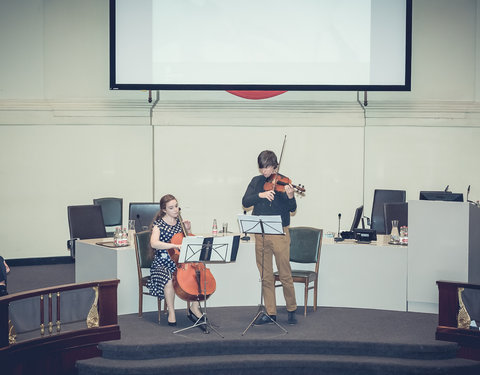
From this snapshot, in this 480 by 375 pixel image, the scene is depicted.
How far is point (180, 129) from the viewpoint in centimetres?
859

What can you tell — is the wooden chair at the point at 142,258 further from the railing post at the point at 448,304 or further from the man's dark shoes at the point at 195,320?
the railing post at the point at 448,304

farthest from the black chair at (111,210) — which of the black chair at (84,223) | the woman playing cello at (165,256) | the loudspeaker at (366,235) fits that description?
the loudspeaker at (366,235)

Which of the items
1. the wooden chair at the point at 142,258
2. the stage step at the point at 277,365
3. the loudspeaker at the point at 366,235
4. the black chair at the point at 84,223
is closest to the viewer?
the stage step at the point at 277,365

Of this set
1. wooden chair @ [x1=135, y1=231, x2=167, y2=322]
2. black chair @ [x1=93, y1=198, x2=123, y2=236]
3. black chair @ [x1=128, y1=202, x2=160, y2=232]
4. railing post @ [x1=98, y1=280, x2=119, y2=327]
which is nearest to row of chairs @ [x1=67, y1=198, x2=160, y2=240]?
black chair @ [x1=128, y1=202, x2=160, y2=232]

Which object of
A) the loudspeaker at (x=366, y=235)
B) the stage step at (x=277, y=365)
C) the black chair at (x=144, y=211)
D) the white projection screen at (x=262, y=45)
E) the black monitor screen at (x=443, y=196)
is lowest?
the stage step at (x=277, y=365)

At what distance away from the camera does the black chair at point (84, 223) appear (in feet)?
22.0

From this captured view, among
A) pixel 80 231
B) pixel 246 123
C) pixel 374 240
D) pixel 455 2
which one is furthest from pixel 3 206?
pixel 455 2

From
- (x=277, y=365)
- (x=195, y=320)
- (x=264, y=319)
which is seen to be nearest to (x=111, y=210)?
(x=195, y=320)

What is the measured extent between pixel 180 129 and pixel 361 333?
445 cm

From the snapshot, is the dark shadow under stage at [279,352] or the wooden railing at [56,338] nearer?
the wooden railing at [56,338]

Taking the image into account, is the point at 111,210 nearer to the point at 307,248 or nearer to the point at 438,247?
the point at 307,248

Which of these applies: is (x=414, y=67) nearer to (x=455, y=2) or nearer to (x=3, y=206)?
(x=455, y=2)

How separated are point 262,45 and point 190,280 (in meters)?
4.05

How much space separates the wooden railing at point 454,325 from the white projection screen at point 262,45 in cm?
362
